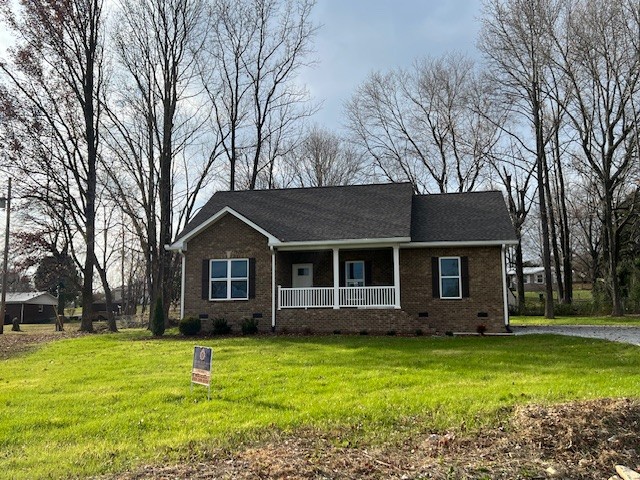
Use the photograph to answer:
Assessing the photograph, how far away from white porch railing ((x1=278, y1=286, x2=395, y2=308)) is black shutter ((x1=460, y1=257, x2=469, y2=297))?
2533mm

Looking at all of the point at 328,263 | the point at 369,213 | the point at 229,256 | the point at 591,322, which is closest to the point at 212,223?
the point at 229,256

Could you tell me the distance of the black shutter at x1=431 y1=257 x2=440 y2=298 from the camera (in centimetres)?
1888

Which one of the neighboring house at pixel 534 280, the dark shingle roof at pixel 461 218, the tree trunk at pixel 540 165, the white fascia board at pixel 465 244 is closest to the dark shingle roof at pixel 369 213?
the dark shingle roof at pixel 461 218

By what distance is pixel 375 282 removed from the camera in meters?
20.1

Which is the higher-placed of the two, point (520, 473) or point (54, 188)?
point (54, 188)

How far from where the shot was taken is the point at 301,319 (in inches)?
742

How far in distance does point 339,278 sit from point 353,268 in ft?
2.21

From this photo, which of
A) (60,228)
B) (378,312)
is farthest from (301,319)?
(60,228)

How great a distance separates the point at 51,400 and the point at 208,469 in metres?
4.63

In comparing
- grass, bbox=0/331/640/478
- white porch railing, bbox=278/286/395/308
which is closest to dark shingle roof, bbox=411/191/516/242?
white porch railing, bbox=278/286/395/308

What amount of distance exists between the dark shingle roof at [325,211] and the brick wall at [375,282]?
3.35 feet

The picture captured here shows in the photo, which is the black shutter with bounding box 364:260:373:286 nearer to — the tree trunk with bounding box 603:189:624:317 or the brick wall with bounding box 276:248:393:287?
the brick wall with bounding box 276:248:393:287

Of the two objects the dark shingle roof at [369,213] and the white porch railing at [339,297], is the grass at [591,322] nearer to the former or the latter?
the dark shingle roof at [369,213]

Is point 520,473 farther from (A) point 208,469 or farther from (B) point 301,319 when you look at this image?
(B) point 301,319
